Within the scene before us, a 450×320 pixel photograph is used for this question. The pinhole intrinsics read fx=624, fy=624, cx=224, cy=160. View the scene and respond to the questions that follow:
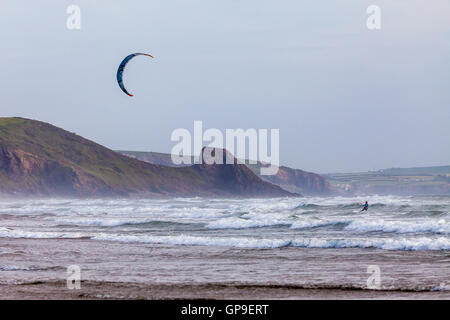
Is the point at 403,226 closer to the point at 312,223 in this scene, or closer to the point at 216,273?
the point at 312,223

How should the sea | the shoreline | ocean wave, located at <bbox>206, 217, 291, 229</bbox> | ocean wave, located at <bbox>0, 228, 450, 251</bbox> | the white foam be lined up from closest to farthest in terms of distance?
1. the shoreline
2. the sea
3. ocean wave, located at <bbox>0, 228, 450, 251</bbox>
4. the white foam
5. ocean wave, located at <bbox>206, 217, 291, 229</bbox>

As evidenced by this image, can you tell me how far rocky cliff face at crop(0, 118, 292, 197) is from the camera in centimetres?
Answer: 11331

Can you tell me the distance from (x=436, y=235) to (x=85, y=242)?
12512 millimetres

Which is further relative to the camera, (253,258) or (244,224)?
(244,224)

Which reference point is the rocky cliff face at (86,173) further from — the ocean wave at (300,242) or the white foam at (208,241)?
the ocean wave at (300,242)

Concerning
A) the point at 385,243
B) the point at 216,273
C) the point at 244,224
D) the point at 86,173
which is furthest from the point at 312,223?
the point at 86,173

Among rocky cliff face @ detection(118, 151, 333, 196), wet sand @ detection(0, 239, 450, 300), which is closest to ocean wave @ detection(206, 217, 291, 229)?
wet sand @ detection(0, 239, 450, 300)

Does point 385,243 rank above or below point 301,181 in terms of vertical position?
above

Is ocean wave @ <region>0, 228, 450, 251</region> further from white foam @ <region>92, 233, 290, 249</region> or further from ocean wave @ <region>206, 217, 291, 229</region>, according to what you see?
ocean wave @ <region>206, 217, 291, 229</region>

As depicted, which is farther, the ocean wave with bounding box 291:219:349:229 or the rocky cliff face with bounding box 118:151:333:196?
the rocky cliff face with bounding box 118:151:333:196

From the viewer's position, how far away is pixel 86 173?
395 ft
